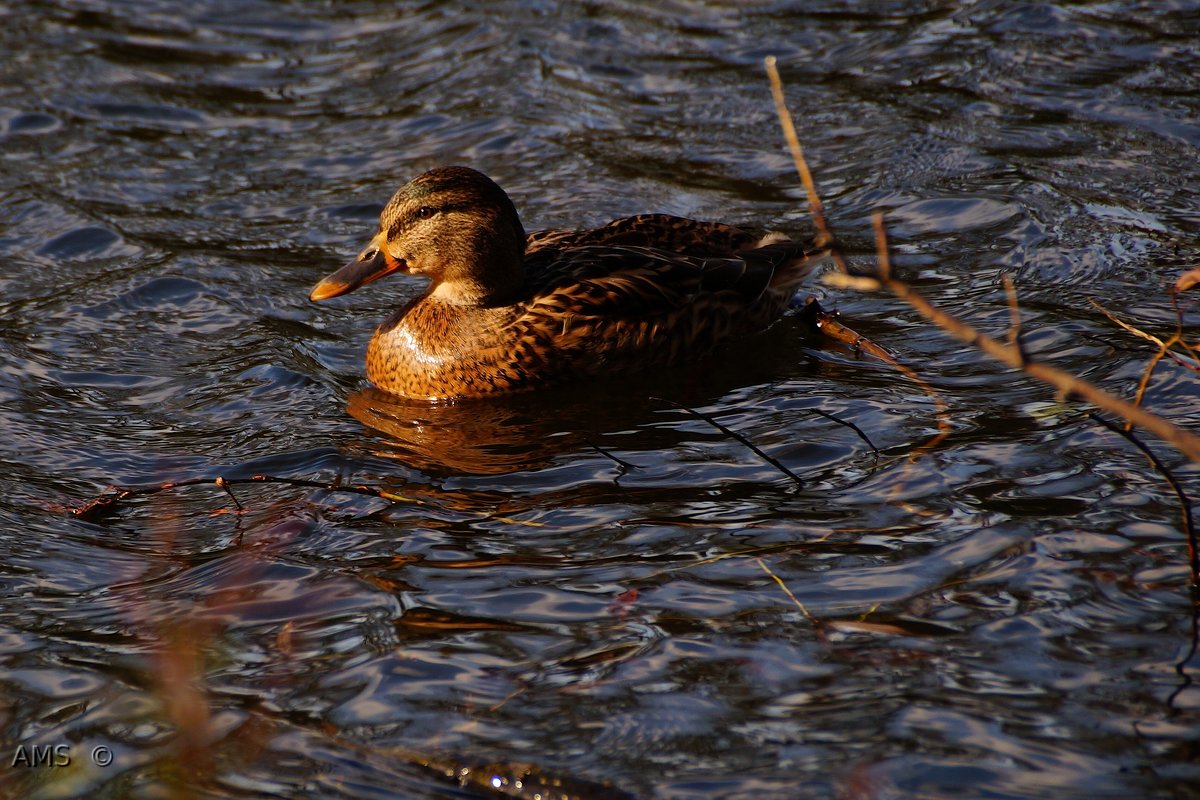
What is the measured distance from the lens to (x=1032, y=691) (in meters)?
4.08

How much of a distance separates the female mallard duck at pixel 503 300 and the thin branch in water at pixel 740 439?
0.47 metres

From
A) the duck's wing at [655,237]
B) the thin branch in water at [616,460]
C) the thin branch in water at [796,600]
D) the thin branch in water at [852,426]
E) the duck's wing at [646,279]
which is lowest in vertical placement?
the thin branch in water at [616,460]

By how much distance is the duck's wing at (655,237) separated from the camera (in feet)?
24.1

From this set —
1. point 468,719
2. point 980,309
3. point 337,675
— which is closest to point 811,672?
point 468,719

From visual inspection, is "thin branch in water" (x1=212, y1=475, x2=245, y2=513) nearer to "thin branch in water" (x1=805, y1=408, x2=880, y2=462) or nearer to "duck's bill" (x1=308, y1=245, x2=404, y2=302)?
"duck's bill" (x1=308, y1=245, x2=404, y2=302)

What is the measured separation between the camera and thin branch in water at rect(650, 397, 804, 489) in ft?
18.2

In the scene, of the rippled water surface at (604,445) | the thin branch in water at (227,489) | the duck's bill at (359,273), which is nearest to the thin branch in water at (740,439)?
the rippled water surface at (604,445)

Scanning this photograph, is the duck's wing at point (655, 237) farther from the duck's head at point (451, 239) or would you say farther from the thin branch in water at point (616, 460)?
the thin branch in water at point (616, 460)

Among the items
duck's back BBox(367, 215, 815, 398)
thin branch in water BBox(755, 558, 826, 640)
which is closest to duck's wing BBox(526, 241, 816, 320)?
duck's back BBox(367, 215, 815, 398)

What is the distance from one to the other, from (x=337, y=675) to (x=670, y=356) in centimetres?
313

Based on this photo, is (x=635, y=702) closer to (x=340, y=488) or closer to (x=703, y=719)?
(x=703, y=719)

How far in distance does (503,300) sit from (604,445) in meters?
1.20

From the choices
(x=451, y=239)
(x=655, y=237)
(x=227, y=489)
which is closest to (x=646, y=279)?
(x=655, y=237)

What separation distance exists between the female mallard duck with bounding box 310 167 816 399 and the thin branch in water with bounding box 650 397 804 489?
1.55 ft
